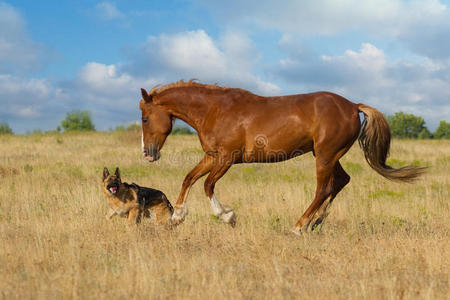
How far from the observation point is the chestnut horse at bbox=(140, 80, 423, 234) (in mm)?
6875

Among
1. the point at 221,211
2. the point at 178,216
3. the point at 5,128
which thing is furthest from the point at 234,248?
the point at 5,128

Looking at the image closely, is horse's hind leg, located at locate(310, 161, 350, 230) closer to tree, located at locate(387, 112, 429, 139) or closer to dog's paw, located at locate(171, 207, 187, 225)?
dog's paw, located at locate(171, 207, 187, 225)

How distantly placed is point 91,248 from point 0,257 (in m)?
1.10

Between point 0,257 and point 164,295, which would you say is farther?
point 0,257

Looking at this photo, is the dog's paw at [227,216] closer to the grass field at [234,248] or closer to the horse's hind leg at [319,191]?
the grass field at [234,248]

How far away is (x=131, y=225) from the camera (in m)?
7.11

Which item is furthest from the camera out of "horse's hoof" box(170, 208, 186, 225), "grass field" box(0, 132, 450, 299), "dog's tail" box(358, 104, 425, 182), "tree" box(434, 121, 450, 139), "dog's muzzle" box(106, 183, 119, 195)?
"tree" box(434, 121, 450, 139)

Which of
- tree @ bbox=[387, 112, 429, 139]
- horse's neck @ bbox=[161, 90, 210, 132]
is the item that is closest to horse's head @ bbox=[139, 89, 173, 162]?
horse's neck @ bbox=[161, 90, 210, 132]

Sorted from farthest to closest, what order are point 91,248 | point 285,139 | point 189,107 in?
point 189,107
point 285,139
point 91,248

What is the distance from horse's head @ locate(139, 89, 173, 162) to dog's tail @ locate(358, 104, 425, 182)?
3313 mm

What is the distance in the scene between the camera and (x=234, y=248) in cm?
586

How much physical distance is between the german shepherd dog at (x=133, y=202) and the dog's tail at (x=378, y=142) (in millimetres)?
3581

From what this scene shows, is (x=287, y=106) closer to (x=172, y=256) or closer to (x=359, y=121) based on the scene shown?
(x=359, y=121)

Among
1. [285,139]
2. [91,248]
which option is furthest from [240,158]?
[91,248]
